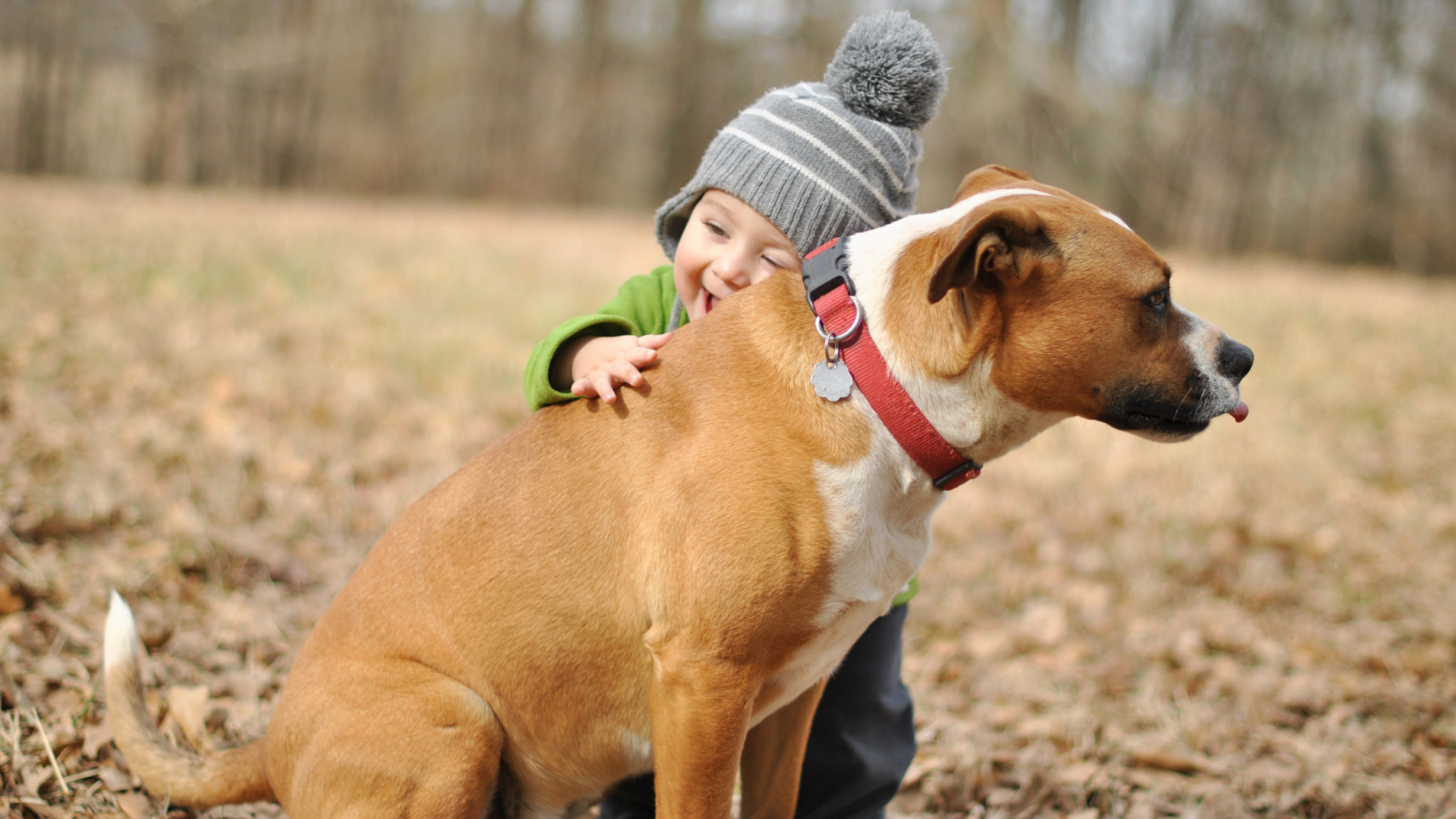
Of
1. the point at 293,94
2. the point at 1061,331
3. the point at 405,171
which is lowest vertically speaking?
the point at 405,171

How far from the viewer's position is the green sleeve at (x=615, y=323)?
268cm

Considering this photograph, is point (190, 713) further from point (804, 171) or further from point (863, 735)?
point (804, 171)

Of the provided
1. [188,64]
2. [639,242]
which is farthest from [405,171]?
[639,242]

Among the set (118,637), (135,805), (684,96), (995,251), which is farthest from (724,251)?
(684,96)

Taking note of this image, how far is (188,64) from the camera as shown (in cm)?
1919

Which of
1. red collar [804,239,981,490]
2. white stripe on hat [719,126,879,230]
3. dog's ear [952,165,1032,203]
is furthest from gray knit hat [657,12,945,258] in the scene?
red collar [804,239,981,490]

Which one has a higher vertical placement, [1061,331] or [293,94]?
[1061,331]

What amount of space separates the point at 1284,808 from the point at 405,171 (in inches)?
879

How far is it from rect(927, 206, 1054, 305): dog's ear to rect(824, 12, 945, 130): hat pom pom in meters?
0.90

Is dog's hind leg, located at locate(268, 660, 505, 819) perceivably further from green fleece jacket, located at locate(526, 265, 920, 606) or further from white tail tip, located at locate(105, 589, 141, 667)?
green fleece jacket, located at locate(526, 265, 920, 606)

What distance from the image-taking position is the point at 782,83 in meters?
20.4

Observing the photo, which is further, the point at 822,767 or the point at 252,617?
the point at 252,617

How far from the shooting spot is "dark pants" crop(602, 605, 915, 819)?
304 centimetres

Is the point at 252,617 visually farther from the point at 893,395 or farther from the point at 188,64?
the point at 188,64
